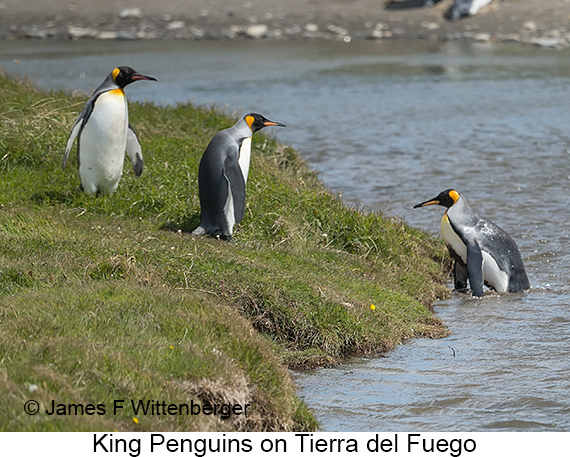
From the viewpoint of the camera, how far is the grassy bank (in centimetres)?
462

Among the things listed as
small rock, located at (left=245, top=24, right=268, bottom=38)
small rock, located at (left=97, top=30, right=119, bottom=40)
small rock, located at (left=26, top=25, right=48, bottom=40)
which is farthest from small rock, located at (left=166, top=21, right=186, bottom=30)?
small rock, located at (left=26, top=25, right=48, bottom=40)

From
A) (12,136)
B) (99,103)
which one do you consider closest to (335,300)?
(99,103)

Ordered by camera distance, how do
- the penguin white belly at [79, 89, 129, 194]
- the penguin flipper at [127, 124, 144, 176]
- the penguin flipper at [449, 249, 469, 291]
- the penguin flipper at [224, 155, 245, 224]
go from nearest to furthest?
the penguin flipper at [224, 155, 245, 224]
the penguin flipper at [449, 249, 469, 291]
the penguin white belly at [79, 89, 129, 194]
the penguin flipper at [127, 124, 144, 176]

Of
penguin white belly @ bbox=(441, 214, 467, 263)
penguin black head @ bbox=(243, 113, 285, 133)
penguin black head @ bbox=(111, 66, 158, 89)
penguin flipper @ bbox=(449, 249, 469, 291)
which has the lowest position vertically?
penguin flipper @ bbox=(449, 249, 469, 291)

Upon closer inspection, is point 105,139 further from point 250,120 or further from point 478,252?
point 478,252

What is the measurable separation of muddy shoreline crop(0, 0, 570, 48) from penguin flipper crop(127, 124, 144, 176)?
26.8 m

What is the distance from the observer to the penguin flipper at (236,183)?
8641 millimetres

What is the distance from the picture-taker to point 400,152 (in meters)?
16.4

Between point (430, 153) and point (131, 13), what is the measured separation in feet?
86.8

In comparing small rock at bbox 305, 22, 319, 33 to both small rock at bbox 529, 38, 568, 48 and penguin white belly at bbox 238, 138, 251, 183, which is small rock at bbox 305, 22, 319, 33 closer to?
small rock at bbox 529, 38, 568, 48

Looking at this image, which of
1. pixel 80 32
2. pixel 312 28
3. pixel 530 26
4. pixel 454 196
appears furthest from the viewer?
pixel 80 32

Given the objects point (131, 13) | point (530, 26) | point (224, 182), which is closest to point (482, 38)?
point (530, 26)

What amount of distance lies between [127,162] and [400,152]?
289 inches

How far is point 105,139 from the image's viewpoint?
9.30m
